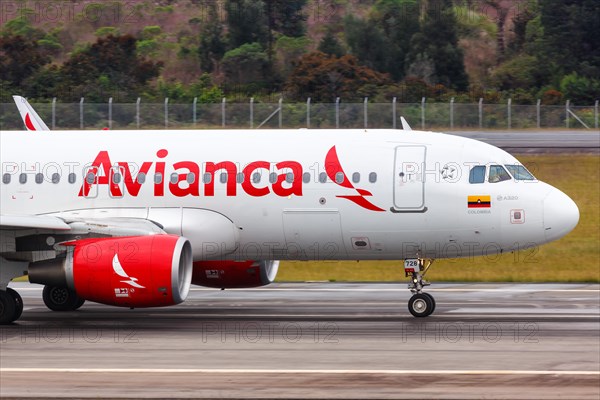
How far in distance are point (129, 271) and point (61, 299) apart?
199 inches

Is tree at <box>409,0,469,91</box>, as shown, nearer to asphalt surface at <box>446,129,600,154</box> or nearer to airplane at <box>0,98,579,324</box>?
asphalt surface at <box>446,129,600,154</box>

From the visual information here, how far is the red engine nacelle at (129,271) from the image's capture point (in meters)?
21.6

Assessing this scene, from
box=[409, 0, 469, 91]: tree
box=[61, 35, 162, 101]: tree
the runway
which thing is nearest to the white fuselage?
the runway

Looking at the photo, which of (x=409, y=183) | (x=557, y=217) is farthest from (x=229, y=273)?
(x=557, y=217)

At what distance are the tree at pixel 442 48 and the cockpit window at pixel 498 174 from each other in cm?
4872

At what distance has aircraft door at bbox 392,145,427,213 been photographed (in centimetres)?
2341

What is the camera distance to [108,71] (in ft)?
218

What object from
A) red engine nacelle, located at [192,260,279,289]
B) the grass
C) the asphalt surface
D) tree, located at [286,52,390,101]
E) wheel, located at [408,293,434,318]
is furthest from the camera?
tree, located at [286,52,390,101]

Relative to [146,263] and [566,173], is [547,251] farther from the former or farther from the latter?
[146,263]

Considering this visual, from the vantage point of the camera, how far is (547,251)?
36.0 m

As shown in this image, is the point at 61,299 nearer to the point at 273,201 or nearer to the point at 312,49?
the point at 273,201

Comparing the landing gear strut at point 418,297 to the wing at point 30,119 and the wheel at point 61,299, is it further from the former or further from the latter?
the wing at point 30,119

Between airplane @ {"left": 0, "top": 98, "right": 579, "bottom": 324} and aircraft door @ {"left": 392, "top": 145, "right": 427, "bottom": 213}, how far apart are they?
2cm

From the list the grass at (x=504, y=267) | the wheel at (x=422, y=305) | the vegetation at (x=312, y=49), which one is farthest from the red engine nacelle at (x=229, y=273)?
the vegetation at (x=312, y=49)
